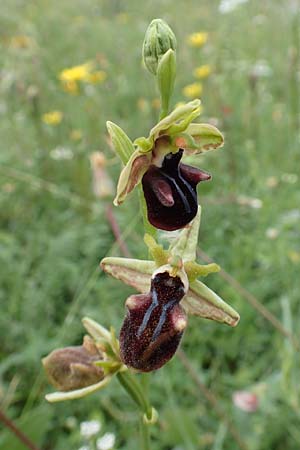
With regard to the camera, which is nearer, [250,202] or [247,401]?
[247,401]

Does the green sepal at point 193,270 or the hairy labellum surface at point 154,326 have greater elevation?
the green sepal at point 193,270

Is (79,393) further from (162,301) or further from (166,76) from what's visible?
(166,76)

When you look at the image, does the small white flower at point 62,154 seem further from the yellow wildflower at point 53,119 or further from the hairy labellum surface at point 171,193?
the hairy labellum surface at point 171,193

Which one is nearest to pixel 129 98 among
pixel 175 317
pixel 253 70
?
pixel 253 70

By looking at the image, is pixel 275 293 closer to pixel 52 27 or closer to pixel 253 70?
pixel 253 70

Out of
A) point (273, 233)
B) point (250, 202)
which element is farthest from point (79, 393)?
point (250, 202)

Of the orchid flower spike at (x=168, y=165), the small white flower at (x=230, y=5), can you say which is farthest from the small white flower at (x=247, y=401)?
the small white flower at (x=230, y=5)

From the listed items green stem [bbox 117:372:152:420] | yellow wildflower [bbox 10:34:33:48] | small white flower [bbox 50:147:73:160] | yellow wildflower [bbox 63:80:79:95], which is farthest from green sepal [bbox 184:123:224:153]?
yellow wildflower [bbox 10:34:33:48]
